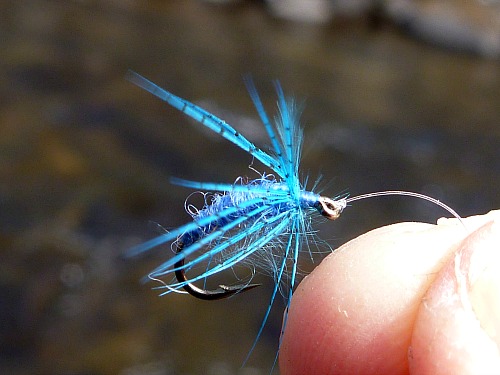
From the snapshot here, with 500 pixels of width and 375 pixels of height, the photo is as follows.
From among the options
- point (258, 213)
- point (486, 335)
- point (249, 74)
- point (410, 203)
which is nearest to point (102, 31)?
point (249, 74)

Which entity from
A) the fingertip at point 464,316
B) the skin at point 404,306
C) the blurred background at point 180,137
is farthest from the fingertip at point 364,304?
the blurred background at point 180,137

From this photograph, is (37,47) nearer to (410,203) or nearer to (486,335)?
(410,203)

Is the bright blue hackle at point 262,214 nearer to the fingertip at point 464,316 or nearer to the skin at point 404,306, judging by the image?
the skin at point 404,306

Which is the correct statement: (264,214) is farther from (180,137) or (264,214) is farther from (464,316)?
(180,137)

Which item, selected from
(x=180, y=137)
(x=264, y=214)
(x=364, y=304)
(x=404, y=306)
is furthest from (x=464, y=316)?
(x=180, y=137)

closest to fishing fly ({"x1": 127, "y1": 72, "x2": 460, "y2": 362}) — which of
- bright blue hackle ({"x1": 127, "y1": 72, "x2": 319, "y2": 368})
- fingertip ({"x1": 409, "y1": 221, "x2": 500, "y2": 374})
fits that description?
bright blue hackle ({"x1": 127, "y1": 72, "x2": 319, "y2": 368})
